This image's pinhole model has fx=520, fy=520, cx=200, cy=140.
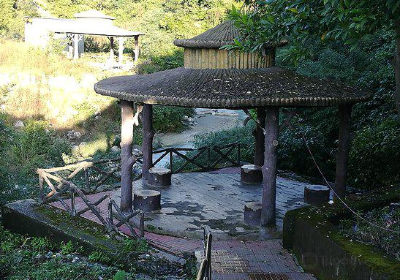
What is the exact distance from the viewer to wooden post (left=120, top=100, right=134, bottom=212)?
1123 centimetres

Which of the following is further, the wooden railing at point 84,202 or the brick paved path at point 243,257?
the wooden railing at point 84,202

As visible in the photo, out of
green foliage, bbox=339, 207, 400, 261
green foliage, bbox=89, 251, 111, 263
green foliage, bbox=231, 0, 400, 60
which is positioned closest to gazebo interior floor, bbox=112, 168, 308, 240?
green foliage, bbox=89, 251, 111, 263

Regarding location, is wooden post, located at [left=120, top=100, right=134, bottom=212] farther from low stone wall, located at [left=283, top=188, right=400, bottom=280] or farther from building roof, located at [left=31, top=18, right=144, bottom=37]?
building roof, located at [left=31, top=18, right=144, bottom=37]

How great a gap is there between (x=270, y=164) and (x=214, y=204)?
231 centimetres

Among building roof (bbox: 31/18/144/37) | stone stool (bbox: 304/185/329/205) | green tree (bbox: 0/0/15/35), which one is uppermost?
green tree (bbox: 0/0/15/35)

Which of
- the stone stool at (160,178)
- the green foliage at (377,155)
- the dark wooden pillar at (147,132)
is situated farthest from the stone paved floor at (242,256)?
the green foliage at (377,155)

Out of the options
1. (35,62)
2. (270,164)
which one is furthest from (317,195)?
(35,62)

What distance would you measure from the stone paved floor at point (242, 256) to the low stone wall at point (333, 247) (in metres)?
0.27

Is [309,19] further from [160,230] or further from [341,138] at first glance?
[160,230]

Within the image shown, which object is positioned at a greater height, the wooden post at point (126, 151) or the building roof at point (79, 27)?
the building roof at point (79, 27)

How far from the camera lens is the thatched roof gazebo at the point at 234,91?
31.8 ft

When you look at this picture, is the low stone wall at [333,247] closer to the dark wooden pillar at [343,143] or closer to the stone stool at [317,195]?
the dark wooden pillar at [343,143]

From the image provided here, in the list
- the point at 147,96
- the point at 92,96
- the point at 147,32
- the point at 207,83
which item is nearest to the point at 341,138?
the point at 207,83

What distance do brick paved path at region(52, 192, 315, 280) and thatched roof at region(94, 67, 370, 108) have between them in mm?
2627
